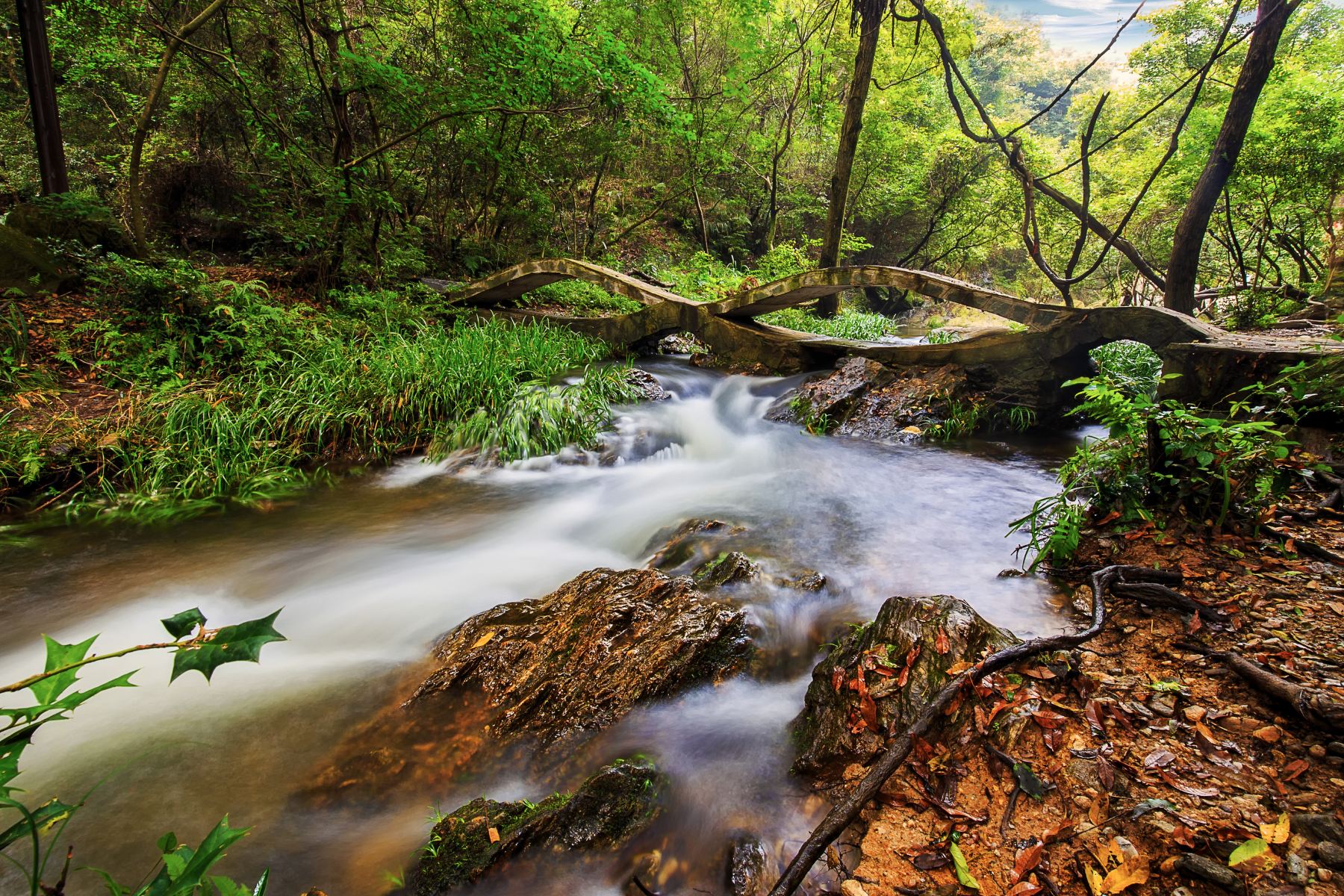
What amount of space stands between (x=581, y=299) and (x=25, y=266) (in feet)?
25.5

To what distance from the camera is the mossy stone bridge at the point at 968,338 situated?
4.12 metres

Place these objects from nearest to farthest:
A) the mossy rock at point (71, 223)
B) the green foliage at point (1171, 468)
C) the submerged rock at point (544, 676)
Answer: the submerged rock at point (544, 676) < the green foliage at point (1171, 468) < the mossy rock at point (71, 223)

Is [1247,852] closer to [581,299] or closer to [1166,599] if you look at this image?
[1166,599]

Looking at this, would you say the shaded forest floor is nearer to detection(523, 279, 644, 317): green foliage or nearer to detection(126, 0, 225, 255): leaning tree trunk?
detection(126, 0, 225, 255): leaning tree trunk

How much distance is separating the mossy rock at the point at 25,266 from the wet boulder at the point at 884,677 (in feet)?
29.5

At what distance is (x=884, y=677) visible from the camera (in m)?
2.21

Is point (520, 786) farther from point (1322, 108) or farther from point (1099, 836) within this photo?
point (1322, 108)

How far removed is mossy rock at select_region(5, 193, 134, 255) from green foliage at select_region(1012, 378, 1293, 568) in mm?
10158

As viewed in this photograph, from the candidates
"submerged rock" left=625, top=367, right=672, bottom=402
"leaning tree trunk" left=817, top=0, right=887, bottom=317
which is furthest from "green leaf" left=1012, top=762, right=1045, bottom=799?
"leaning tree trunk" left=817, top=0, right=887, bottom=317

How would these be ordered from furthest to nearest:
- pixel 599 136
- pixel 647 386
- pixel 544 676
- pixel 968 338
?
pixel 599 136
pixel 647 386
pixel 968 338
pixel 544 676

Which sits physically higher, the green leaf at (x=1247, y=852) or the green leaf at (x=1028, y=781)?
the green leaf at (x=1247, y=852)

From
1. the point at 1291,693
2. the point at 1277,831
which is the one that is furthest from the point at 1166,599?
the point at 1277,831

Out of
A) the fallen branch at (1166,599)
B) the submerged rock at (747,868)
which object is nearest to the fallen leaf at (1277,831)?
the fallen branch at (1166,599)

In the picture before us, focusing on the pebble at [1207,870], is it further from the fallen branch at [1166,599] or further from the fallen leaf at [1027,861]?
the fallen branch at [1166,599]
